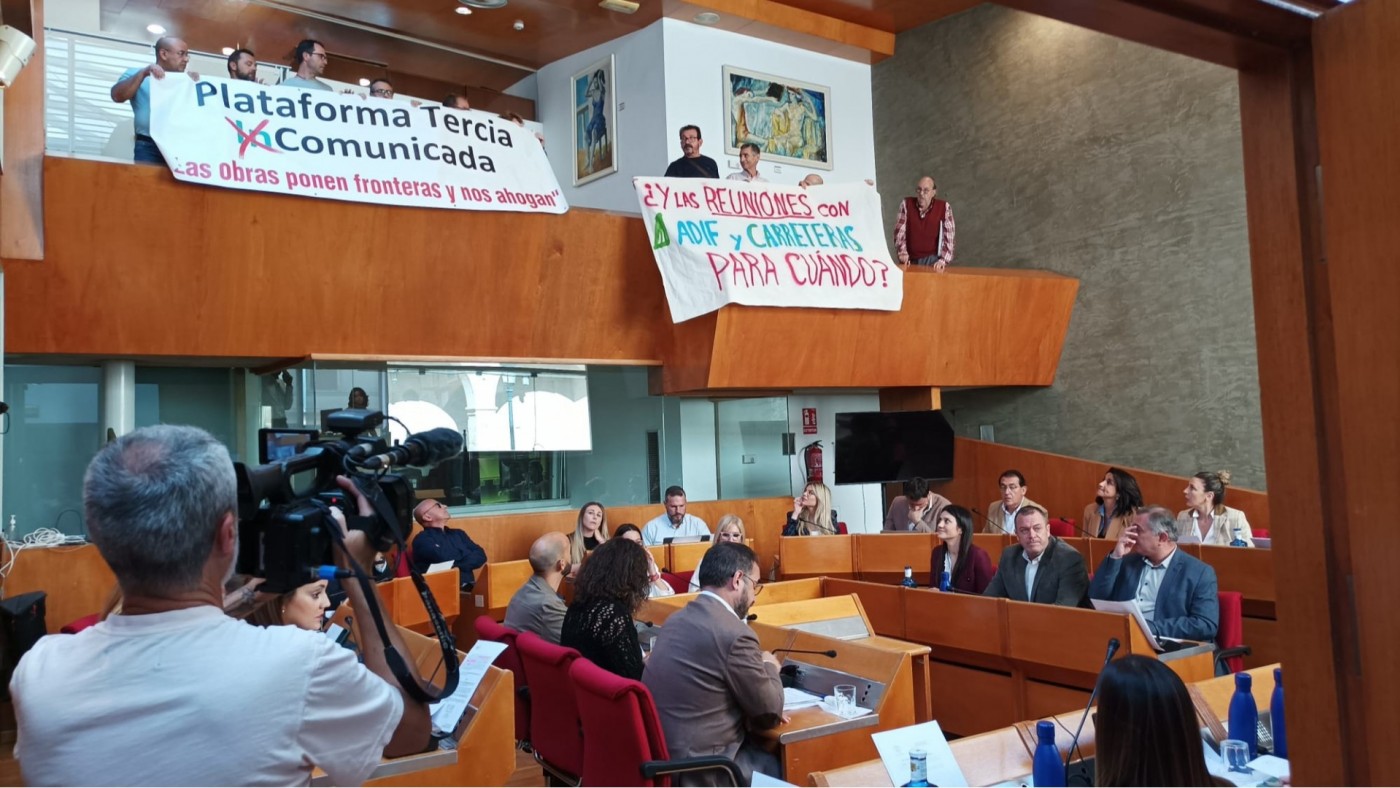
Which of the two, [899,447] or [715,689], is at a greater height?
[899,447]

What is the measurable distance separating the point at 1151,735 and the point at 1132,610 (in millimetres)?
2676

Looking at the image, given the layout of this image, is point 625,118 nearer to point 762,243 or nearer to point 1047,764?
point 762,243

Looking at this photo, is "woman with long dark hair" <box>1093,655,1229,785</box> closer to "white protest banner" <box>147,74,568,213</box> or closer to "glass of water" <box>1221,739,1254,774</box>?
"glass of water" <box>1221,739,1254,774</box>

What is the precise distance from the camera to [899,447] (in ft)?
34.8

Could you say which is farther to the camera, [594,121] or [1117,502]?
[594,121]

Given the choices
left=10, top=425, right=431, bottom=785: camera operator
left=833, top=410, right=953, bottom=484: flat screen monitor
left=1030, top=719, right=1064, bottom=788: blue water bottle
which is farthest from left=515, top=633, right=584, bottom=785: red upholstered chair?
left=833, top=410, right=953, bottom=484: flat screen monitor

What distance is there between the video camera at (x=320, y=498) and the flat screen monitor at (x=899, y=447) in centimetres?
866

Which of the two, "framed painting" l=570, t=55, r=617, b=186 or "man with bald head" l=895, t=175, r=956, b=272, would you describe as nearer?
"man with bald head" l=895, t=175, r=956, b=272

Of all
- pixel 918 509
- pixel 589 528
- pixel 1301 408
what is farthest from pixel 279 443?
pixel 918 509

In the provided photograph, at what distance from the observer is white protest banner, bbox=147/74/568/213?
650 cm

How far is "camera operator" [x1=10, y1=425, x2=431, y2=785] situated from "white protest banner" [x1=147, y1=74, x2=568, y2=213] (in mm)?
5913

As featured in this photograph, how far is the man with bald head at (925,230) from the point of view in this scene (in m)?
10.7

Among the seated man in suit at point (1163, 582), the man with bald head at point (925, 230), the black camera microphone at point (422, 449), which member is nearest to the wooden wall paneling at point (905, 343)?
the man with bald head at point (925, 230)

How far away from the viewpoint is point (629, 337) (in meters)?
9.14
